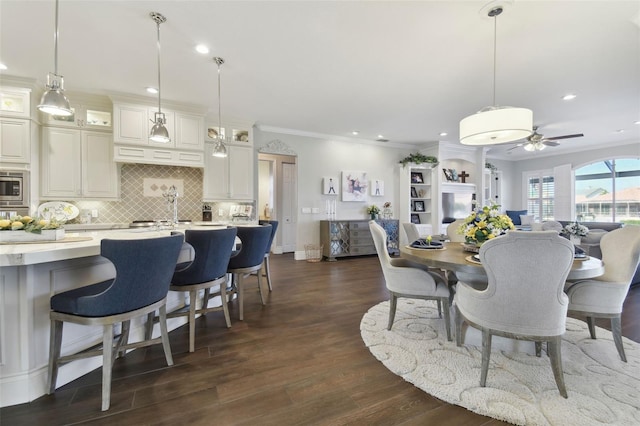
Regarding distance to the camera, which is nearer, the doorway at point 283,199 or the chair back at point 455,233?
the chair back at point 455,233

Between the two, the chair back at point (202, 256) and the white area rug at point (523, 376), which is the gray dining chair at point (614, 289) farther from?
the chair back at point (202, 256)

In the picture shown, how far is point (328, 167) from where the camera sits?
6500 millimetres

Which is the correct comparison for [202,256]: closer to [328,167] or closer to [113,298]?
[113,298]

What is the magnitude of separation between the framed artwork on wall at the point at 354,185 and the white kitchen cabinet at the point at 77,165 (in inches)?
175

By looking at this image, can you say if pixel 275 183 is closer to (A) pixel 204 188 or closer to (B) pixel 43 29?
(A) pixel 204 188

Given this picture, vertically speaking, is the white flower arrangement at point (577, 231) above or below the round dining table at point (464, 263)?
above

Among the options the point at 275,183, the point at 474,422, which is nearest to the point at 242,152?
the point at 275,183

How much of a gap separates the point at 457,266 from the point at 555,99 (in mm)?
4012

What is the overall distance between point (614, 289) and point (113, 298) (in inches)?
134

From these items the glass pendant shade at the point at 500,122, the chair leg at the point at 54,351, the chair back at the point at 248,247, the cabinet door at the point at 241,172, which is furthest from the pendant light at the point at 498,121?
the cabinet door at the point at 241,172

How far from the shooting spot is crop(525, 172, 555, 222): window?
8.40m

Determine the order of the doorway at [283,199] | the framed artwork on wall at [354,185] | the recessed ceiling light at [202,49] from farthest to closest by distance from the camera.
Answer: the doorway at [283,199]
the framed artwork on wall at [354,185]
the recessed ceiling light at [202,49]

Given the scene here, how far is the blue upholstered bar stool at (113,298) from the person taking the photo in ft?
5.11

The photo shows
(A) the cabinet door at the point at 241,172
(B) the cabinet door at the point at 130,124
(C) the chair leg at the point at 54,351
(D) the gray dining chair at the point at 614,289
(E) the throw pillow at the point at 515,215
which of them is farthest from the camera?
A: (E) the throw pillow at the point at 515,215
